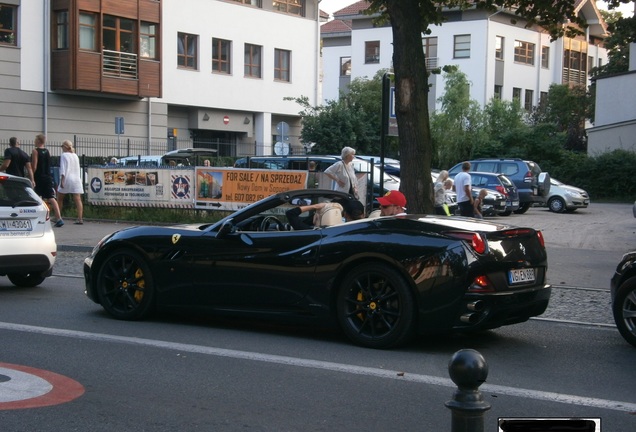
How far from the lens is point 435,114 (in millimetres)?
48438

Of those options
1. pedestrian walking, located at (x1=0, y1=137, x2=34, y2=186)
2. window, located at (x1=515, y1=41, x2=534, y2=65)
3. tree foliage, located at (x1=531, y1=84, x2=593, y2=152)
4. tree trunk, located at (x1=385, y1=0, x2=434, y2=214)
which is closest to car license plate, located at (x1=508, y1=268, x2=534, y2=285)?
tree trunk, located at (x1=385, y1=0, x2=434, y2=214)

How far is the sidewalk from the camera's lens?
666 inches

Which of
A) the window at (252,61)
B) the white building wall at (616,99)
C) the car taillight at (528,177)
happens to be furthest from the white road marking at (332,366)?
the white building wall at (616,99)

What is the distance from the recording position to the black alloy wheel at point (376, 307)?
7.81 metres

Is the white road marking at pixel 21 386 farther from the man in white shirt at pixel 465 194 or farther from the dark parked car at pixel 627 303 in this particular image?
the man in white shirt at pixel 465 194

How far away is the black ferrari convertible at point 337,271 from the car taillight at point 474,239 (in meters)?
0.01

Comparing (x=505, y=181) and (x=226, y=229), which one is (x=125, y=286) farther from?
(x=505, y=181)

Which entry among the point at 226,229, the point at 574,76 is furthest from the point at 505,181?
the point at 574,76

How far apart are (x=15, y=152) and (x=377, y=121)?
1081 inches

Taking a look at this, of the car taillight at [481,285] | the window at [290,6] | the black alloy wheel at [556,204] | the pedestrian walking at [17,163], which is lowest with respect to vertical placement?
the black alloy wheel at [556,204]

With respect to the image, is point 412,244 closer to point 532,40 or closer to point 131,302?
point 131,302

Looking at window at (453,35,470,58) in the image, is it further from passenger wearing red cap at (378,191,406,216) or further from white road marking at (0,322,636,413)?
white road marking at (0,322,636,413)

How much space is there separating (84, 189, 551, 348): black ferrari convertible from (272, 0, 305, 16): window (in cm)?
4009

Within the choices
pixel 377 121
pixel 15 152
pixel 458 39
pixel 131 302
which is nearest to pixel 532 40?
pixel 458 39
